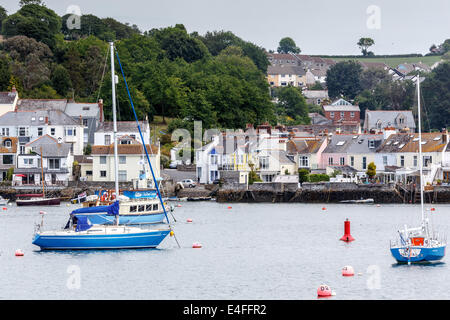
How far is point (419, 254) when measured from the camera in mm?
43469

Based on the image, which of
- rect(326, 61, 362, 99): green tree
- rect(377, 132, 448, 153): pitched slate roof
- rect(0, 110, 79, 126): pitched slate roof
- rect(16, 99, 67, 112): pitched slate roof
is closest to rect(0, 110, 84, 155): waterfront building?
rect(0, 110, 79, 126): pitched slate roof

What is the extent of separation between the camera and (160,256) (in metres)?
47.2

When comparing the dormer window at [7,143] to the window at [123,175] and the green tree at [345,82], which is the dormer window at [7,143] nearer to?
the window at [123,175]

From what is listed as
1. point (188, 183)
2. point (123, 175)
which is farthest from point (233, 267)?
point (123, 175)

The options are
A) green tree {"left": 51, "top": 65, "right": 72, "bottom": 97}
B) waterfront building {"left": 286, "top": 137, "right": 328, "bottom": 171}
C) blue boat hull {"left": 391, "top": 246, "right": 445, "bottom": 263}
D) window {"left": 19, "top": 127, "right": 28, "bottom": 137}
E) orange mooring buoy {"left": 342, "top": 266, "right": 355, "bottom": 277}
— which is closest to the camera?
orange mooring buoy {"left": 342, "top": 266, "right": 355, "bottom": 277}

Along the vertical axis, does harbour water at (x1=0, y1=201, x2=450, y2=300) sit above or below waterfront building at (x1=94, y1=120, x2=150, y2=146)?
below

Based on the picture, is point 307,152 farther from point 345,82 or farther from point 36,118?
point 345,82

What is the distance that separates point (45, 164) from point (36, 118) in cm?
880

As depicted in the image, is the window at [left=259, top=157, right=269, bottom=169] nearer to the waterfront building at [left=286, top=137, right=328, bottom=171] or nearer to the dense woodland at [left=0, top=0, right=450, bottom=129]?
the waterfront building at [left=286, top=137, right=328, bottom=171]

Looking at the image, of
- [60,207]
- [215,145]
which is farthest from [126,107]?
[60,207]

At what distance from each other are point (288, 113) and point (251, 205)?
6651cm

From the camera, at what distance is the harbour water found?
38250 mm

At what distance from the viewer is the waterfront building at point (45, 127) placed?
9938 centimetres

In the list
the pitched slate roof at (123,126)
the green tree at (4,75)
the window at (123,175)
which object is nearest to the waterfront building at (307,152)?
the pitched slate roof at (123,126)
